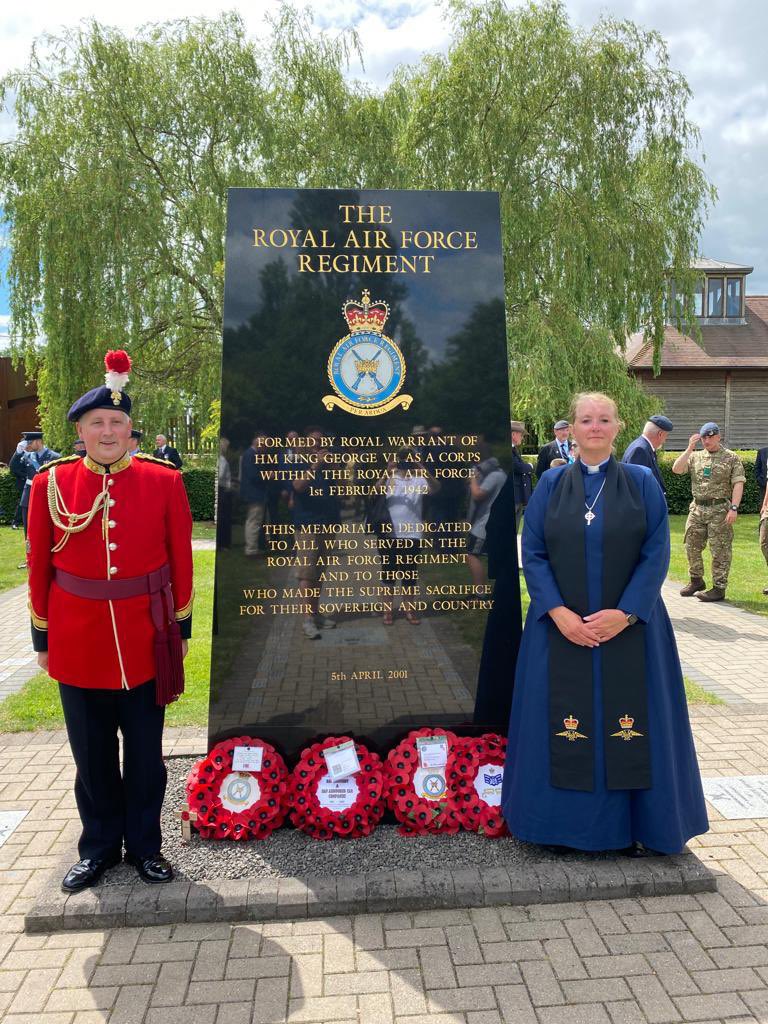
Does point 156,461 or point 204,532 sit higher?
point 156,461

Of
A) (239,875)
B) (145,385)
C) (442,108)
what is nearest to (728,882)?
(239,875)

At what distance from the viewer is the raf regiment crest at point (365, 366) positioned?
353cm

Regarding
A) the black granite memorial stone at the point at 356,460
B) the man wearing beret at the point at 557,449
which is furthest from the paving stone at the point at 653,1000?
the man wearing beret at the point at 557,449

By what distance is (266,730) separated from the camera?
3.63m

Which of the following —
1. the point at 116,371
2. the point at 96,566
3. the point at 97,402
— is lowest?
the point at 96,566

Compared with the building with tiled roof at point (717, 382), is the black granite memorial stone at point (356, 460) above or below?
below

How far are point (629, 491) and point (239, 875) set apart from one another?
225 centimetres

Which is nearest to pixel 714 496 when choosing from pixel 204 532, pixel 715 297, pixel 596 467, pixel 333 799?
pixel 596 467

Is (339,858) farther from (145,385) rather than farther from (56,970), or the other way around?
(145,385)

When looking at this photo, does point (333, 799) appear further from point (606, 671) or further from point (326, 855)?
point (606, 671)

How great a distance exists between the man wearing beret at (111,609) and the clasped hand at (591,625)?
1.53m

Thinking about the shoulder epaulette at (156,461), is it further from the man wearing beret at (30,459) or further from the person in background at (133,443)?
the man wearing beret at (30,459)

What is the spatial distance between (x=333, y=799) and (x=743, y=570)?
359 inches

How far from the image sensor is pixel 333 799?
11.2 feet
